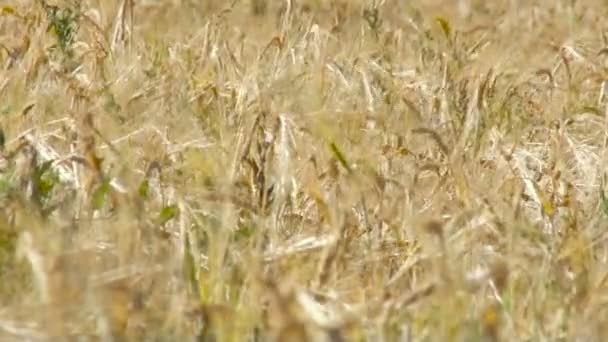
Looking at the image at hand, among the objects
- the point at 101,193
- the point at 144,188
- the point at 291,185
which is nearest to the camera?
the point at 101,193

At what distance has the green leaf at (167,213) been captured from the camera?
1.71 metres

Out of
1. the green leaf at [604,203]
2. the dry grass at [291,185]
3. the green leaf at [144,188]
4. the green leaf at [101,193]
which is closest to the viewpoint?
the dry grass at [291,185]

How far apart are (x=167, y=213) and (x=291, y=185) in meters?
0.28

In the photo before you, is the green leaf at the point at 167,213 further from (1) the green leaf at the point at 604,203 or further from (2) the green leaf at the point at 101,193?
(1) the green leaf at the point at 604,203

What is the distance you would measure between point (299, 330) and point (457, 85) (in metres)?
1.79

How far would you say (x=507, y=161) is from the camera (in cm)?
211

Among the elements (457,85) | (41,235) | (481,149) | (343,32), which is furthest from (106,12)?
(41,235)

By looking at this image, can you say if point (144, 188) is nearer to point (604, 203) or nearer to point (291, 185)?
point (291, 185)

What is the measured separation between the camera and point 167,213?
5.61 ft

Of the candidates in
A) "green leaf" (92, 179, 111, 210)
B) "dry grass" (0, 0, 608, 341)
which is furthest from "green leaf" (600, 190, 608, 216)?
"green leaf" (92, 179, 111, 210)

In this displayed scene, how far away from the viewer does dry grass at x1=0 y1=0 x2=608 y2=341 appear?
133 cm

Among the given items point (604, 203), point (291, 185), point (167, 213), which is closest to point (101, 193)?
point (167, 213)

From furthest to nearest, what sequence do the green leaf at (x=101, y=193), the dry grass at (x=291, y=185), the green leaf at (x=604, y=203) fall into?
the green leaf at (x=604, y=203)
the green leaf at (x=101, y=193)
the dry grass at (x=291, y=185)

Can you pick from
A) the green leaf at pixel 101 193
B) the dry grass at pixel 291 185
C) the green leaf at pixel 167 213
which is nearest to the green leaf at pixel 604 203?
the dry grass at pixel 291 185
